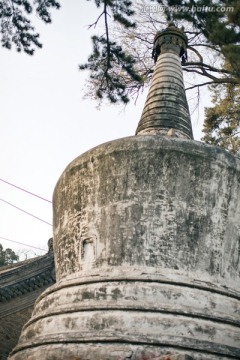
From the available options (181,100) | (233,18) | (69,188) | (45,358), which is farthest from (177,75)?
(45,358)

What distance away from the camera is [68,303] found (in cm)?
509

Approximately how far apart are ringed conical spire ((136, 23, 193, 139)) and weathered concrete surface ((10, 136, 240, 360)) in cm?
110

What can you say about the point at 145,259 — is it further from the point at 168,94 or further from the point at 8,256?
the point at 8,256

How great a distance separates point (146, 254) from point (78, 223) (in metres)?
1.02

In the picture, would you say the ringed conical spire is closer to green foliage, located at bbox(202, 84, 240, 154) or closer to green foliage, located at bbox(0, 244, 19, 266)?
green foliage, located at bbox(202, 84, 240, 154)

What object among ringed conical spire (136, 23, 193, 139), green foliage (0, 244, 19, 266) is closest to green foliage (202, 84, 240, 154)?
ringed conical spire (136, 23, 193, 139)

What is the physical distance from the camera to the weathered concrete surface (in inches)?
178

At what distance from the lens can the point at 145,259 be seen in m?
5.04

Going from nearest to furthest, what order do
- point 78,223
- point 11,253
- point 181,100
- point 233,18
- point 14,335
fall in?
1. point 78,223
2. point 233,18
3. point 181,100
4. point 14,335
5. point 11,253

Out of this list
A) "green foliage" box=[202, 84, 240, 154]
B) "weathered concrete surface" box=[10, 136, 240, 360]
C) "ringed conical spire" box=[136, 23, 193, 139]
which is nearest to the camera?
"weathered concrete surface" box=[10, 136, 240, 360]

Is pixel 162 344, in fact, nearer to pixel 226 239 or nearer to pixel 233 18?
pixel 226 239

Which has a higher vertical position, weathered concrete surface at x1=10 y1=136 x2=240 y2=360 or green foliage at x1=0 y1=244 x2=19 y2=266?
green foliage at x1=0 y1=244 x2=19 y2=266

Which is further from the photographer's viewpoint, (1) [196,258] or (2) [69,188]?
(2) [69,188]

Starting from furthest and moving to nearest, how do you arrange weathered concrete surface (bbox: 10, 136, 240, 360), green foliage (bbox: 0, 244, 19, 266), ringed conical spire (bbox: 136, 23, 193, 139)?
1. green foliage (bbox: 0, 244, 19, 266)
2. ringed conical spire (bbox: 136, 23, 193, 139)
3. weathered concrete surface (bbox: 10, 136, 240, 360)
